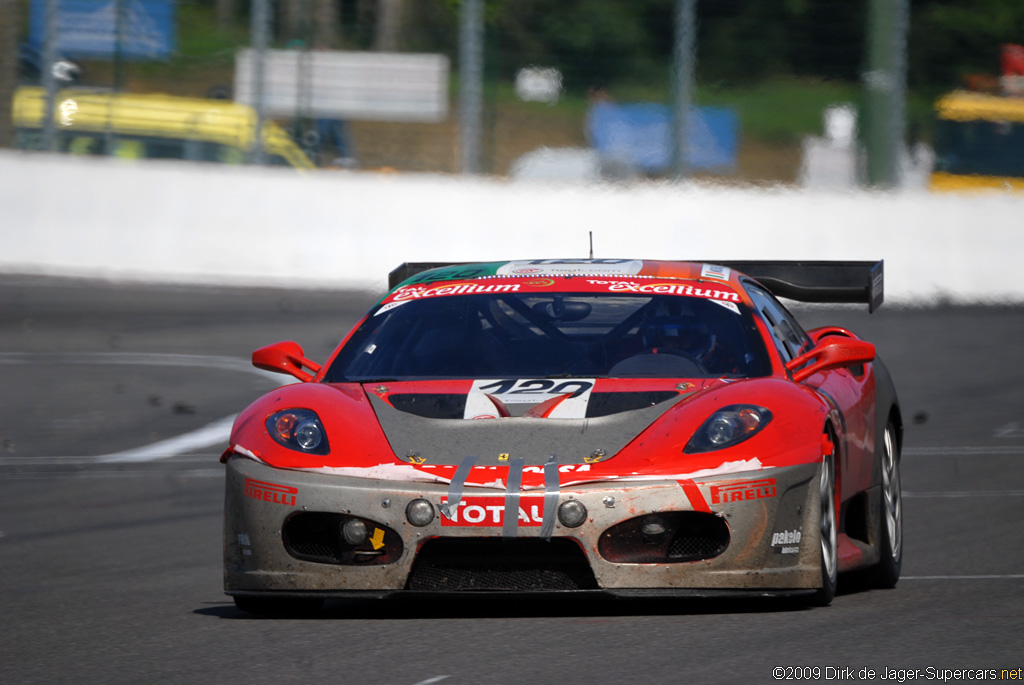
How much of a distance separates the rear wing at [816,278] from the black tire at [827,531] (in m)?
2.12

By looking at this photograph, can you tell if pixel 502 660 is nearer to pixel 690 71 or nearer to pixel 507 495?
pixel 507 495

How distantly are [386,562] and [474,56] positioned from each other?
15.4 m

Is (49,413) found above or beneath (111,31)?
beneath

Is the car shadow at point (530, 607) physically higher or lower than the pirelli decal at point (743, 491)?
lower

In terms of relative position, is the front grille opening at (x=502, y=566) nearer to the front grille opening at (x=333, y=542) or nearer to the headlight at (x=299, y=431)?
the front grille opening at (x=333, y=542)

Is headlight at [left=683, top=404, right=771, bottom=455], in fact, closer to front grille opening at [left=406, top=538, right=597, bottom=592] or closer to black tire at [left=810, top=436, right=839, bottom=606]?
black tire at [left=810, top=436, right=839, bottom=606]

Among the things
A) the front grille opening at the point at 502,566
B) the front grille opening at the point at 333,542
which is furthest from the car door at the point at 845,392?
the front grille opening at the point at 333,542

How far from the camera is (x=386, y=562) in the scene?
5.55 meters

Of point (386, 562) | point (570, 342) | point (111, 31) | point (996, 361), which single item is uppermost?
point (111, 31)

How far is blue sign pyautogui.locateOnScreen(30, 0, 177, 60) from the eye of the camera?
2064 centimetres

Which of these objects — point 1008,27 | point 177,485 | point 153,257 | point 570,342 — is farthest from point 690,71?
point 570,342

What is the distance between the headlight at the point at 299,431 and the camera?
5773 millimetres

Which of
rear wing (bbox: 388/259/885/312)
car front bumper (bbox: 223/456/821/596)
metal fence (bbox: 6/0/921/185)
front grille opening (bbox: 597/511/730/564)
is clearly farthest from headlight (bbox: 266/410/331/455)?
metal fence (bbox: 6/0/921/185)

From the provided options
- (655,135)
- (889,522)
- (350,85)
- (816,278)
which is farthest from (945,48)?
(889,522)
